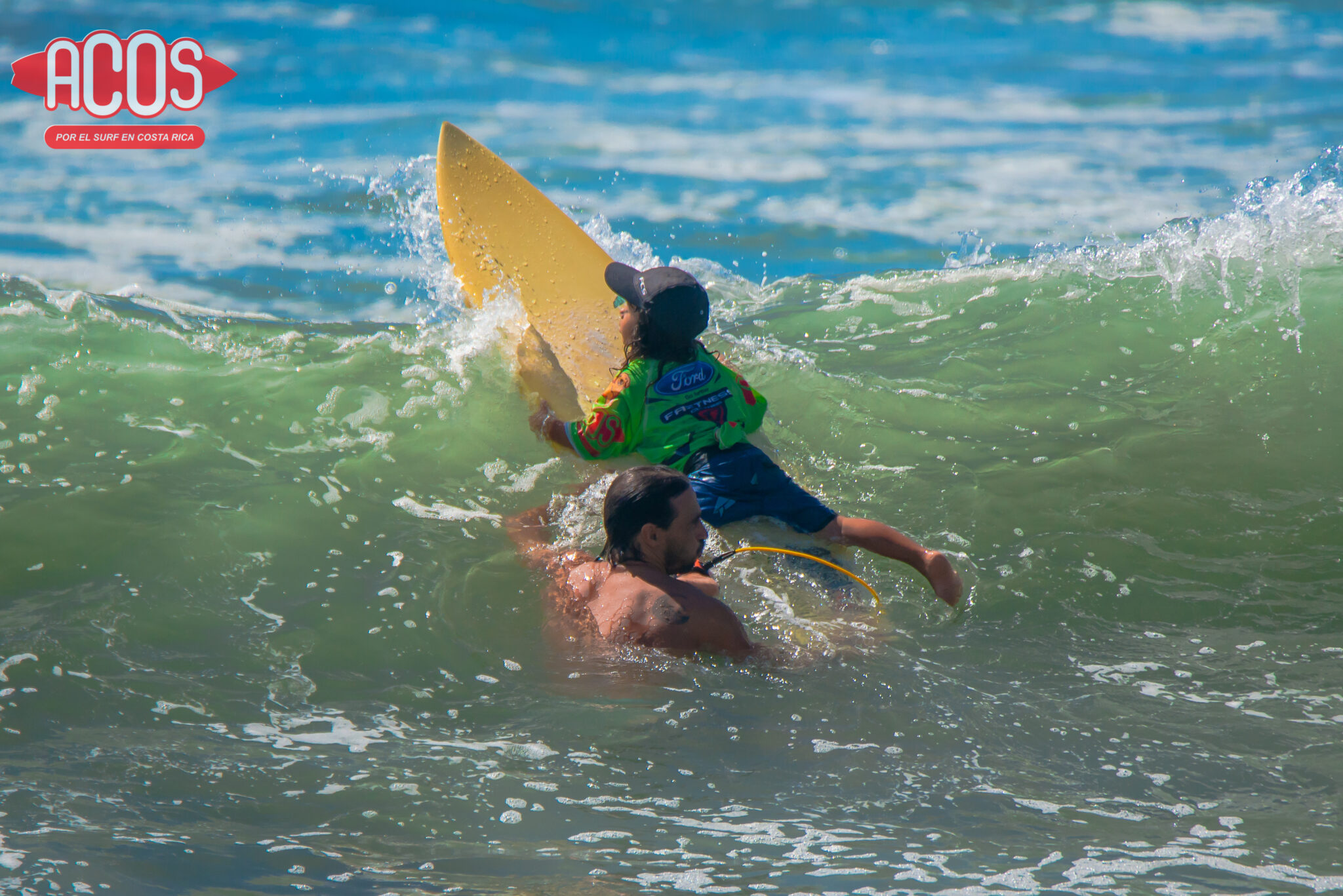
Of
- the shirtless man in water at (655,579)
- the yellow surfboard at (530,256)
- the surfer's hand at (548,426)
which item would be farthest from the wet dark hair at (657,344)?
the yellow surfboard at (530,256)

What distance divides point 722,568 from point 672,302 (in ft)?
3.33

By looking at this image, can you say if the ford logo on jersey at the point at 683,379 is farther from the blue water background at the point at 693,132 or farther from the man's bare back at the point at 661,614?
the blue water background at the point at 693,132

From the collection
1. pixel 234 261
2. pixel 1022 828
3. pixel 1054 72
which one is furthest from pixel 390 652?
pixel 1054 72

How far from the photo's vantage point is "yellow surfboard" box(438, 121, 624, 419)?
5148mm

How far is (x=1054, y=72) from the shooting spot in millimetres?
12570

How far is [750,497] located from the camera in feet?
12.9

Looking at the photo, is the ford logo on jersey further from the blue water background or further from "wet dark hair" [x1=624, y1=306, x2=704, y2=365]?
the blue water background

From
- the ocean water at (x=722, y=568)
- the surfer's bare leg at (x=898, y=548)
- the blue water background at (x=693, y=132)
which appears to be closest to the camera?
the ocean water at (x=722, y=568)

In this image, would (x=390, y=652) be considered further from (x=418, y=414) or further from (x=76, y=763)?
(x=418, y=414)

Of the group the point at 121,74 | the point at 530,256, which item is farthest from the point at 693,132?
the point at 530,256

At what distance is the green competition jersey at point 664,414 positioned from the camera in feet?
12.9

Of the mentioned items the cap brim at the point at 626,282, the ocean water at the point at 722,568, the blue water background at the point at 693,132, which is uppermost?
the blue water background at the point at 693,132

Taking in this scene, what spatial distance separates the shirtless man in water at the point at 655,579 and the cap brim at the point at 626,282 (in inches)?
34.7

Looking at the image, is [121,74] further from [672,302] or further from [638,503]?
[638,503]
